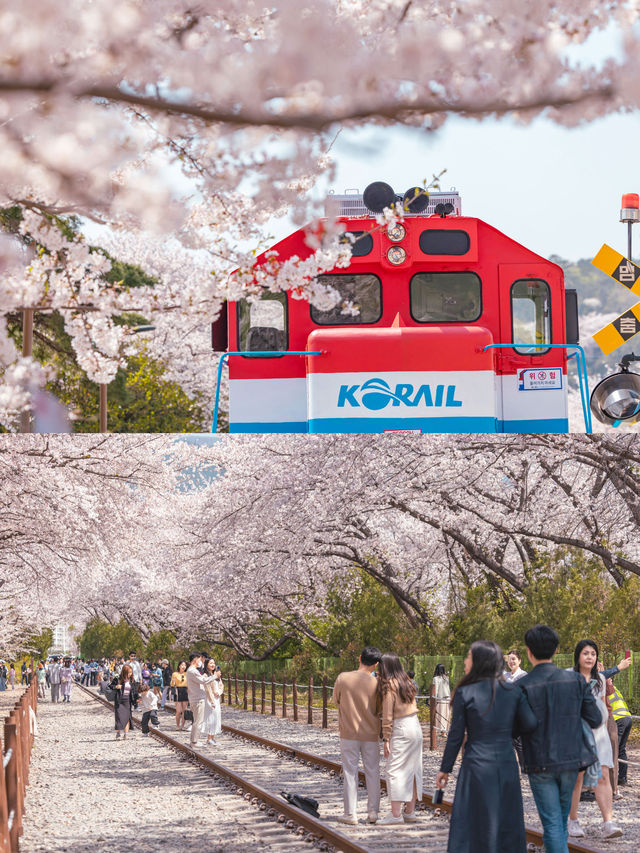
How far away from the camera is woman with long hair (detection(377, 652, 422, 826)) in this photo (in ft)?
26.0

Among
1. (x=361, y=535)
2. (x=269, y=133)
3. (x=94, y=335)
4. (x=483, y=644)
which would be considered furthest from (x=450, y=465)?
(x=269, y=133)

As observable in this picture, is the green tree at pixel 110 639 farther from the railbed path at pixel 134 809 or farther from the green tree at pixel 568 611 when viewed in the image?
the green tree at pixel 568 611

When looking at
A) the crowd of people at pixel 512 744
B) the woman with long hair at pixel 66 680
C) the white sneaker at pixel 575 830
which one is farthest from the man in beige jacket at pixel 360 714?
the woman with long hair at pixel 66 680

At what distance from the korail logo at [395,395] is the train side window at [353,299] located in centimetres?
63

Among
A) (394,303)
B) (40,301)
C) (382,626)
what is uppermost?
(394,303)

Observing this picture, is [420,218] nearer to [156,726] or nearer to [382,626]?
[382,626]

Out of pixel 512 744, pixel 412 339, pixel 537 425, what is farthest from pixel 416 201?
pixel 512 744

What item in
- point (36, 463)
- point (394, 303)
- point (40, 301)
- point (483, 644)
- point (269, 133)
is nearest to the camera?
point (269, 133)

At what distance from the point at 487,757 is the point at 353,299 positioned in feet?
15.7

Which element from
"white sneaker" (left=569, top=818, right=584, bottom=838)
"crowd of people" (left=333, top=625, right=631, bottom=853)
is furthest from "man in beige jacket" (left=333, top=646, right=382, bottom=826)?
"crowd of people" (left=333, top=625, right=631, bottom=853)

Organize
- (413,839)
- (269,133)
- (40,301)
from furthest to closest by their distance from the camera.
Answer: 1. (413,839)
2. (40,301)
3. (269,133)

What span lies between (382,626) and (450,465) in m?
3.56

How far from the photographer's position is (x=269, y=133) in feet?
12.6

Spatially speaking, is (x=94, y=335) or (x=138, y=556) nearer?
(x=94, y=335)
